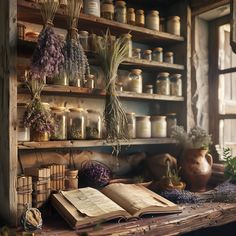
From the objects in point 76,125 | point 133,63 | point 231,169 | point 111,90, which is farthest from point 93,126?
point 231,169

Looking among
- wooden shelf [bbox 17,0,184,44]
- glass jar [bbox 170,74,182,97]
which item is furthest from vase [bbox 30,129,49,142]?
glass jar [bbox 170,74,182,97]

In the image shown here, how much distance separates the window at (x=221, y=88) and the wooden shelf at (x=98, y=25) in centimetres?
32

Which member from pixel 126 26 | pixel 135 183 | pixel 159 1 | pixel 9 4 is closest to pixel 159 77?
pixel 126 26

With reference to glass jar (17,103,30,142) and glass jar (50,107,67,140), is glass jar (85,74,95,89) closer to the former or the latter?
glass jar (50,107,67,140)

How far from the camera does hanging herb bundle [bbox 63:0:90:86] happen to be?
1325mm

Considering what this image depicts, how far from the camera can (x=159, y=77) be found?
1.81m

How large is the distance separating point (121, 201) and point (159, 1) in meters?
1.35

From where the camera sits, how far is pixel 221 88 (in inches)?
78.0

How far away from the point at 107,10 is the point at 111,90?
0.45m

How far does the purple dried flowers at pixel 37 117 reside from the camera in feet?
4.16

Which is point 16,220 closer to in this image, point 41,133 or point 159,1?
point 41,133

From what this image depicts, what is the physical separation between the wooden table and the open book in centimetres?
3

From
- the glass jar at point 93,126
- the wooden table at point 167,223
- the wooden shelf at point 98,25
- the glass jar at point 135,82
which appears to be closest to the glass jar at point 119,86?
the glass jar at point 135,82

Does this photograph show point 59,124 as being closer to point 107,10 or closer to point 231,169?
point 107,10
